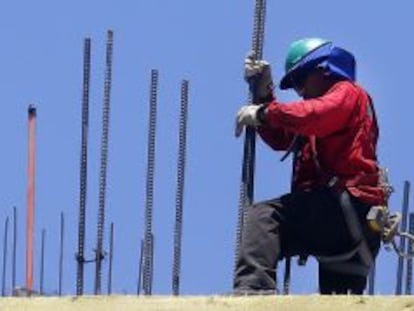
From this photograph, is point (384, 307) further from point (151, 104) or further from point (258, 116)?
point (151, 104)

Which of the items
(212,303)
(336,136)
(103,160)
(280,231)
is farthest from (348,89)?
(103,160)

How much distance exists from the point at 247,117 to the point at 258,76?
1.61ft

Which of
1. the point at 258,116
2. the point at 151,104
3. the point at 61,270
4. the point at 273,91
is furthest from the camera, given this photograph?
the point at 61,270

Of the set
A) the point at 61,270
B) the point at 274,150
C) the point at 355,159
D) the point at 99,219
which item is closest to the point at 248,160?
the point at 274,150

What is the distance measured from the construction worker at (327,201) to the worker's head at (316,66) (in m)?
0.01

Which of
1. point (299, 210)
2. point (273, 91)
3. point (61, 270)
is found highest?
point (273, 91)

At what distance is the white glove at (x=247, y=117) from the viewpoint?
301 inches

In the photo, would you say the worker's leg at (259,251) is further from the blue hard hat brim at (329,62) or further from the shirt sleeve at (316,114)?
the blue hard hat brim at (329,62)

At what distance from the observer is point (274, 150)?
8.07m

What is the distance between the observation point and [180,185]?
11203mm

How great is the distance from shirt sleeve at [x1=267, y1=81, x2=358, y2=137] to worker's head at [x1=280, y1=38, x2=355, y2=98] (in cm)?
31

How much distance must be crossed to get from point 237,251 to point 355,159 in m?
0.80

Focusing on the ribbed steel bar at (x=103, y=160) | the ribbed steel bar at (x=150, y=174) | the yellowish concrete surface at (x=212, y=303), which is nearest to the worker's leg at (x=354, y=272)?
the yellowish concrete surface at (x=212, y=303)

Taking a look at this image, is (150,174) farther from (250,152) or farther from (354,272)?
(354,272)
